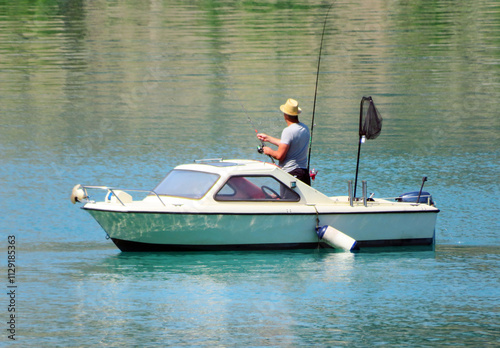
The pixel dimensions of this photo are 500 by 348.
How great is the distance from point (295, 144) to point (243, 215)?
1551 millimetres

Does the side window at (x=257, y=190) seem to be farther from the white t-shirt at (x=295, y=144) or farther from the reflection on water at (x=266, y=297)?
the reflection on water at (x=266, y=297)

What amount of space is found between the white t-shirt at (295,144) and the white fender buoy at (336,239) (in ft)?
4.06

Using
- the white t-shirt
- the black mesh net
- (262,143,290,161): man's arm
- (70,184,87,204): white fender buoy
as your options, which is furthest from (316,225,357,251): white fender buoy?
(70,184,87,204): white fender buoy

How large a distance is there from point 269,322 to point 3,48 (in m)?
40.5

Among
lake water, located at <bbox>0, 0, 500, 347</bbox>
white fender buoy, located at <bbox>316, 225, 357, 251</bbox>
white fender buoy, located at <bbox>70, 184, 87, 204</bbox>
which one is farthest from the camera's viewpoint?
white fender buoy, located at <bbox>70, 184, 87, 204</bbox>

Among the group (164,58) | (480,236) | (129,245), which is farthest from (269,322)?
(164,58)

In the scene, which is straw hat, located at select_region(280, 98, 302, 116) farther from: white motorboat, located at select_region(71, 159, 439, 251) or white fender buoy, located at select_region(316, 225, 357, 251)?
white fender buoy, located at select_region(316, 225, 357, 251)

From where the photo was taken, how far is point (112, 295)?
44.5 feet

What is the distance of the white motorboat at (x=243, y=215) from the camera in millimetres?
15062

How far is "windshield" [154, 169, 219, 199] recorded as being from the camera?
15.3m

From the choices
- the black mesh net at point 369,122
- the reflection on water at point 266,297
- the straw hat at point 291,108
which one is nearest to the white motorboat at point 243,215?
the reflection on water at point 266,297

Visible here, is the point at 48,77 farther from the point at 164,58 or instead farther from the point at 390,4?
the point at 390,4

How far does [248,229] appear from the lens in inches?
601

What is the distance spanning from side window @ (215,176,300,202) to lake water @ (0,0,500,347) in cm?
89
